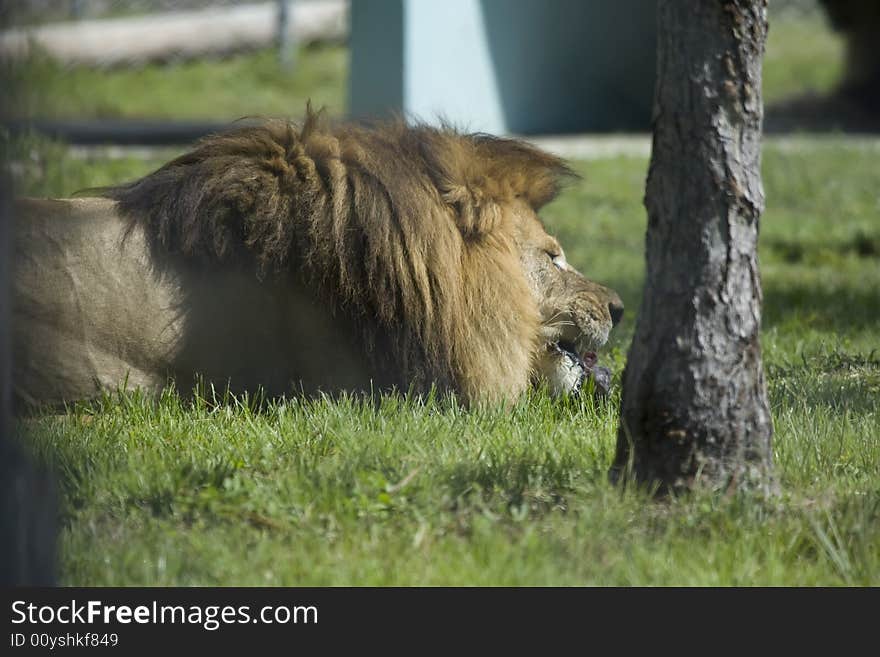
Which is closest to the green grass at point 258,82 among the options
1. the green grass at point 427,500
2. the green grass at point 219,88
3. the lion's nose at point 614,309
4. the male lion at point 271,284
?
the green grass at point 219,88

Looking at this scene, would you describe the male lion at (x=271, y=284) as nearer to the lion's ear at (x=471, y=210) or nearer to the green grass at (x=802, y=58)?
the lion's ear at (x=471, y=210)

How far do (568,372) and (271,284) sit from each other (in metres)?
1.23

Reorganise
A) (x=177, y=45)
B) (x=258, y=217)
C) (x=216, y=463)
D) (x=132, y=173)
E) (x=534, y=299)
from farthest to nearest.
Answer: (x=177, y=45) < (x=132, y=173) < (x=534, y=299) < (x=258, y=217) < (x=216, y=463)

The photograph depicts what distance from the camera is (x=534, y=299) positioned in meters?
4.93

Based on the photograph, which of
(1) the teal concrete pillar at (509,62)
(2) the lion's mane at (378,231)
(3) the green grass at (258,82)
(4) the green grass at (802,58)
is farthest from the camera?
(4) the green grass at (802,58)

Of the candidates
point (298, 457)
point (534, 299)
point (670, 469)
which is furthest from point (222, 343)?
point (670, 469)

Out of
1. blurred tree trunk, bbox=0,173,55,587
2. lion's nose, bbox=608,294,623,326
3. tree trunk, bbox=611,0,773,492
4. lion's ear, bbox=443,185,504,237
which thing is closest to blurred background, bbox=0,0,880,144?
lion's ear, bbox=443,185,504,237

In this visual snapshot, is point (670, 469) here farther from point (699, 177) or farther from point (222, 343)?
point (222, 343)

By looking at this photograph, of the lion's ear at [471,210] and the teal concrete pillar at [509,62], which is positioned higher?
the teal concrete pillar at [509,62]

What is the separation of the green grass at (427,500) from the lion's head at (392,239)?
0.70ft

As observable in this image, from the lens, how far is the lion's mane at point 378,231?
4551 mm

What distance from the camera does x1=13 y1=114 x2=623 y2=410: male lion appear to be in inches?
179
